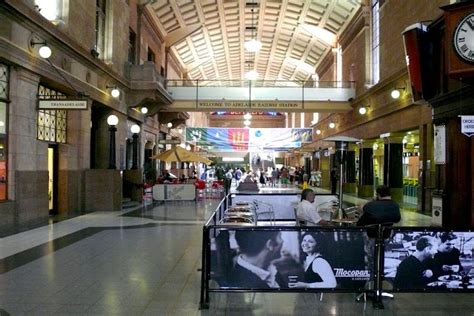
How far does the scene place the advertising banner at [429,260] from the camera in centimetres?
537

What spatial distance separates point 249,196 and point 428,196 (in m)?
6.96

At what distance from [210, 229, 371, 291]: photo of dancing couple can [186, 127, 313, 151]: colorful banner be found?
98.4 ft

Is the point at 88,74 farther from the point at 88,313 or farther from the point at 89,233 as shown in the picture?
the point at 88,313

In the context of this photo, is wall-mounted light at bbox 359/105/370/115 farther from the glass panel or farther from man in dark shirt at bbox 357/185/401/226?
man in dark shirt at bbox 357/185/401/226

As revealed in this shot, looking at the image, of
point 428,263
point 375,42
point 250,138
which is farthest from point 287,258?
point 250,138

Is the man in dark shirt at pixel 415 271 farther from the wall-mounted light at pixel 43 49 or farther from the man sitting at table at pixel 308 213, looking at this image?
the wall-mounted light at pixel 43 49

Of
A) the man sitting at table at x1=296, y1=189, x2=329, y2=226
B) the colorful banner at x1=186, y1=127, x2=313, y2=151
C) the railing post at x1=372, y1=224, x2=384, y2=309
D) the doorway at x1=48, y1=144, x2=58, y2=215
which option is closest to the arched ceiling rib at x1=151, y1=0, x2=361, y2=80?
the colorful banner at x1=186, y1=127, x2=313, y2=151

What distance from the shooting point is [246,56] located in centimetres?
4206

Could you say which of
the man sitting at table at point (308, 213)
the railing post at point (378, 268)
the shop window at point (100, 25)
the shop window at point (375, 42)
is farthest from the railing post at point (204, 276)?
the shop window at point (375, 42)

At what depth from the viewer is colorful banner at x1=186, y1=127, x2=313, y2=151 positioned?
35.5m

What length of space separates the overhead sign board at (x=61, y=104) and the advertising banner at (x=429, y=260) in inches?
352

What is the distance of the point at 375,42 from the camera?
2286 cm

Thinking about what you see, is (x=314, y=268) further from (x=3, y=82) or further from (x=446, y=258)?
(x=3, y=82)

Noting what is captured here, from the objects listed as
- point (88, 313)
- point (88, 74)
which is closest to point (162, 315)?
point (88, 313)
